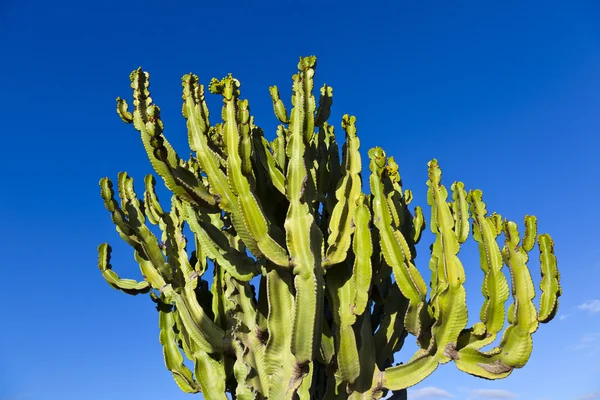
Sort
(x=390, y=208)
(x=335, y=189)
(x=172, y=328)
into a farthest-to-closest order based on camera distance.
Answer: (x=172, y=328) → (x=335, y=189) → (x=390, y=208)

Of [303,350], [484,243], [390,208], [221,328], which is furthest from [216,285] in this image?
[484,243]

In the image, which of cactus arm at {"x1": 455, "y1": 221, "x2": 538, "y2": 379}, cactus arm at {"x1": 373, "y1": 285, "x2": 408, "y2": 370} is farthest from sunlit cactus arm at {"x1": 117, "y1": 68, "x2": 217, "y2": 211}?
cactus arm at {"x1": 455, "y1": 221, "x2": 538, "y2": 379}

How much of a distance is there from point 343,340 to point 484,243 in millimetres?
1305

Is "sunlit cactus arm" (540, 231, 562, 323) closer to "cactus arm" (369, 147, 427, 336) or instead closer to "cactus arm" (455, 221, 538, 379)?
"cactus arm" (455, 221, 538, 379)

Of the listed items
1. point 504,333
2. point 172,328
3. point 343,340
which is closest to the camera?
point 504,333

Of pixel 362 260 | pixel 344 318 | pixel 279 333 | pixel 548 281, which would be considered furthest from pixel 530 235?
pixel 279 333

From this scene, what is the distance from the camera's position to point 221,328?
5.08 metres

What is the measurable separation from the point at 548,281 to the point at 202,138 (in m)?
2.91

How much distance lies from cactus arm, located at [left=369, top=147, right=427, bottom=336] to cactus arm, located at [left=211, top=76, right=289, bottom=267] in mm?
787

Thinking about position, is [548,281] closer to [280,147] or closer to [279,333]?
[279,333]

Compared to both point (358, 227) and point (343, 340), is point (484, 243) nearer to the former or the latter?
point (358, 227)

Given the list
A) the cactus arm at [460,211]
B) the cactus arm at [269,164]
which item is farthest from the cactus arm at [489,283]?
the cactus arm at [269,164]

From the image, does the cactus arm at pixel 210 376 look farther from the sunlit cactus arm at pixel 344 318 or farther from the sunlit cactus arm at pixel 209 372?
the sunlit cactus arm at pixel 344 318

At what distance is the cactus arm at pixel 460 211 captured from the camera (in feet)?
15.3
